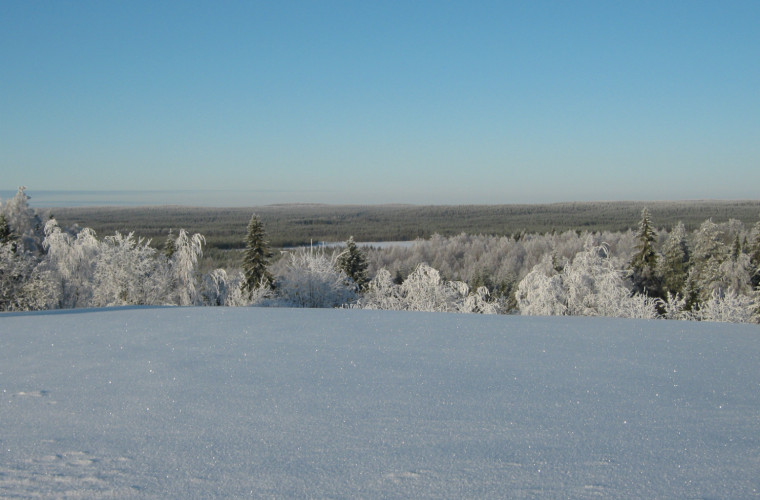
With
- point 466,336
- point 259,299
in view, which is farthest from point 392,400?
point 259,299

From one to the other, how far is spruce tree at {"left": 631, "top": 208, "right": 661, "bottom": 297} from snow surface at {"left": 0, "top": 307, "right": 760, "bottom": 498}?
3331 centimetres

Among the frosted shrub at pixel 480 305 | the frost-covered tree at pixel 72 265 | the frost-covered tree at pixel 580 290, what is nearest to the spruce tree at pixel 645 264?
the frost-covered tree at pixel 580 290

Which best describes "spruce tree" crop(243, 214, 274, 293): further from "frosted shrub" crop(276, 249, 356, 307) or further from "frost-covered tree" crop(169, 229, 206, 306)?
"frost-covered tree" crop(169, 229, 206, 306)

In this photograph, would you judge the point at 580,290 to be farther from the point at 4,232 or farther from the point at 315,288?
the point at 4,232

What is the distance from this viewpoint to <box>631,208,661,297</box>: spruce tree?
1352 inches

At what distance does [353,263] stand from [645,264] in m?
20.0

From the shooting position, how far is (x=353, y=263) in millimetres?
34719

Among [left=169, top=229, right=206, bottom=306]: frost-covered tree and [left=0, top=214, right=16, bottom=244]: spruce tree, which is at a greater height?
[left=0, top=214, right=16, bottom=244]: spruce tree

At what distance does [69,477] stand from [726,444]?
8.62 feet

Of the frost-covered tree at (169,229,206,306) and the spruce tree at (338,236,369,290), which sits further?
the spruce tree at (338,236,369,290)

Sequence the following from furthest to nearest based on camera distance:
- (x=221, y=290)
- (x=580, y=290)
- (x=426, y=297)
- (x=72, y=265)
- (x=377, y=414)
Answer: (x=221, y=290) → (x=580, y=290) → (x=426, y=297) → (x=72, y=265) → (x=377, y=414)

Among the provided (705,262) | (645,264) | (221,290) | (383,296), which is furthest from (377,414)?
(705,262)

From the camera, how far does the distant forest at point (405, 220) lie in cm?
7588

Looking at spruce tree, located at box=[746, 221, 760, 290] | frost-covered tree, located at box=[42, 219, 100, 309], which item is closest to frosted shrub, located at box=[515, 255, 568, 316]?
spruce tree, located at box=[746, 221, 760, 290]
